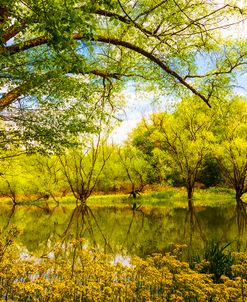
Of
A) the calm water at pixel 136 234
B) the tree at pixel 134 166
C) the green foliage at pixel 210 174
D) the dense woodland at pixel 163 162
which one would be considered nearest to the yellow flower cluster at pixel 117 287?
the calm water at pixel 136 234

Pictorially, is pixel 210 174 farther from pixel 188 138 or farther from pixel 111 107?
pixel 111 107

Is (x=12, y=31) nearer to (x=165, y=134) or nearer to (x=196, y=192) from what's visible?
(x=165, y=134)

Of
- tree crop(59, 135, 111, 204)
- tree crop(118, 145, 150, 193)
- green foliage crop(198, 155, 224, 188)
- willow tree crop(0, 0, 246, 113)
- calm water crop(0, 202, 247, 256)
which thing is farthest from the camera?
green foliage crop(198, 155, 224, 188)

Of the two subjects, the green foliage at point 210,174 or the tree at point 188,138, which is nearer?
the tree at point 188,138

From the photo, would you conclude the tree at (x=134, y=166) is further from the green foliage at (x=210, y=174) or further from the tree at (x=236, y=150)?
the green foliage at (x=210, y=174)

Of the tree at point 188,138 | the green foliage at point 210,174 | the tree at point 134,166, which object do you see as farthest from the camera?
the green foliage at point 210,174

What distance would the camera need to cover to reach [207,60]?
10680mm

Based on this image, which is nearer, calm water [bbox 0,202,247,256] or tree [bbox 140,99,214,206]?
calm water [bbox 0,202,247,256]

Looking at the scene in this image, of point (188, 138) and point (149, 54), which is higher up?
point (188, 138)

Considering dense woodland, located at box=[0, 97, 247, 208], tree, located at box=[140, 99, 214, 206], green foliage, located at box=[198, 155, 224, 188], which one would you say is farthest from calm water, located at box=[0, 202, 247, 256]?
green foliage, located at box=[198, 155, 224, 188]

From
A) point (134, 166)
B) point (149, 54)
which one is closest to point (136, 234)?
point (149, 54)

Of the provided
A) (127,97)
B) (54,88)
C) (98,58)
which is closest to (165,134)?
(127,97)

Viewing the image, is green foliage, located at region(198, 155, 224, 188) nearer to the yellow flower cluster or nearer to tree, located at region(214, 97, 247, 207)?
tree, located at region(214, 97, 247, 207)

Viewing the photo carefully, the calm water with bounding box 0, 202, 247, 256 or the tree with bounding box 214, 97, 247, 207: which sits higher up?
Result: the tree with bounding box 214, 97, 247, 207
